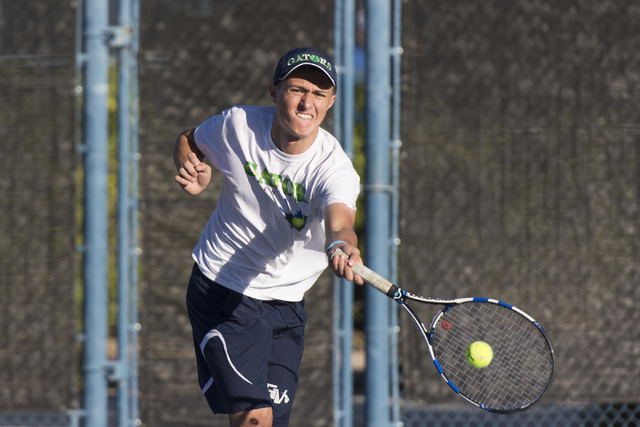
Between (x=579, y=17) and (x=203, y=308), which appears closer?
(x=203, y=308)

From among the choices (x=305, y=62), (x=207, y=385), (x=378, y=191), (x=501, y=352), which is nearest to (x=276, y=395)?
(x=207, y=385)

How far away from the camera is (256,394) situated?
2.64 metres

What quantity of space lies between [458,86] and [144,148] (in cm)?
220

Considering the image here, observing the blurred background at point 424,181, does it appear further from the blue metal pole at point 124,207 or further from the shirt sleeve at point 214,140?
the shirt sleeve at point 214,140

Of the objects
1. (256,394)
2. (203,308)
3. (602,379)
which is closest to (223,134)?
(203,308)

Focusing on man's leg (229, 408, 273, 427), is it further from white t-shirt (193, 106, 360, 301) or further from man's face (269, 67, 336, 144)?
man's face (269, 67, 336, 144)

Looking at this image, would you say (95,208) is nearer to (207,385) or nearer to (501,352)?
(207,385)

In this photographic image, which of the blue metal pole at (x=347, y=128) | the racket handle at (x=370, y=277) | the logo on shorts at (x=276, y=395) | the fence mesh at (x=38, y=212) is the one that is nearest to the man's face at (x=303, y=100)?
the racket handle at (x=370, y=277)

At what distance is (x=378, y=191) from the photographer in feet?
13.3

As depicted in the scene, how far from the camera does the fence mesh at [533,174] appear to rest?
13.5 feet

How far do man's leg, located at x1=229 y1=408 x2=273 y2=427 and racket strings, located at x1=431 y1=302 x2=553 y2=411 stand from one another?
1027mm

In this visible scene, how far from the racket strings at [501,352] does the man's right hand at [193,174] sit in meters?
1.46

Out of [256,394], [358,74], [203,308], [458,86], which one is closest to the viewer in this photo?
[256,394]

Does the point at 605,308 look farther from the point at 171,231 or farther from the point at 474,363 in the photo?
the point at 171,231
